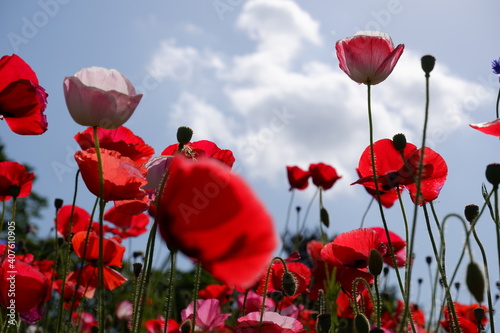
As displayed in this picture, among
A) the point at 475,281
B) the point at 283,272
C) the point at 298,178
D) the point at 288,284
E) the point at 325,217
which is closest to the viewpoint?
the point at 475,281

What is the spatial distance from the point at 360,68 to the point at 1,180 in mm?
1530

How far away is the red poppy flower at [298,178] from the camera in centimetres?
395

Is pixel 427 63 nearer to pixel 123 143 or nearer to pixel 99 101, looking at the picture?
pixel 99 101

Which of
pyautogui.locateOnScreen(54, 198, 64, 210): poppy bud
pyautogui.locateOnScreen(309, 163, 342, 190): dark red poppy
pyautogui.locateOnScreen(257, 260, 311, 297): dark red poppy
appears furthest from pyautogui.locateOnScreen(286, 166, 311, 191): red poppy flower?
pyautogui.locateOnScreen(54, 198, 64, 210): poppy bud

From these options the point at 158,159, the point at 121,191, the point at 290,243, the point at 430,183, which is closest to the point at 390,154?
the point at 430,183

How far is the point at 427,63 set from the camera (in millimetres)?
1233

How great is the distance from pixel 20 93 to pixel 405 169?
1125 mm

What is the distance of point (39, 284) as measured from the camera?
5.15ft

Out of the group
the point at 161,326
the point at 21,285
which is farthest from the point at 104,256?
the point at 21,285

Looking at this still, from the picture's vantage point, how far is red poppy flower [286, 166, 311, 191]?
3.95 meters

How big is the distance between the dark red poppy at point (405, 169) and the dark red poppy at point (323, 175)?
2.04 m

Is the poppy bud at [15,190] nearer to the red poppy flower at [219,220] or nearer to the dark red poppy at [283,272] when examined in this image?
the dark red poppy at [283,272]

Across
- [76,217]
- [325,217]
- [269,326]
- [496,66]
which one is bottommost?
[269,326]

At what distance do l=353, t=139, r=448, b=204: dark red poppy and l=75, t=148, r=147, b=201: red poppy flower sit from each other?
671mm
